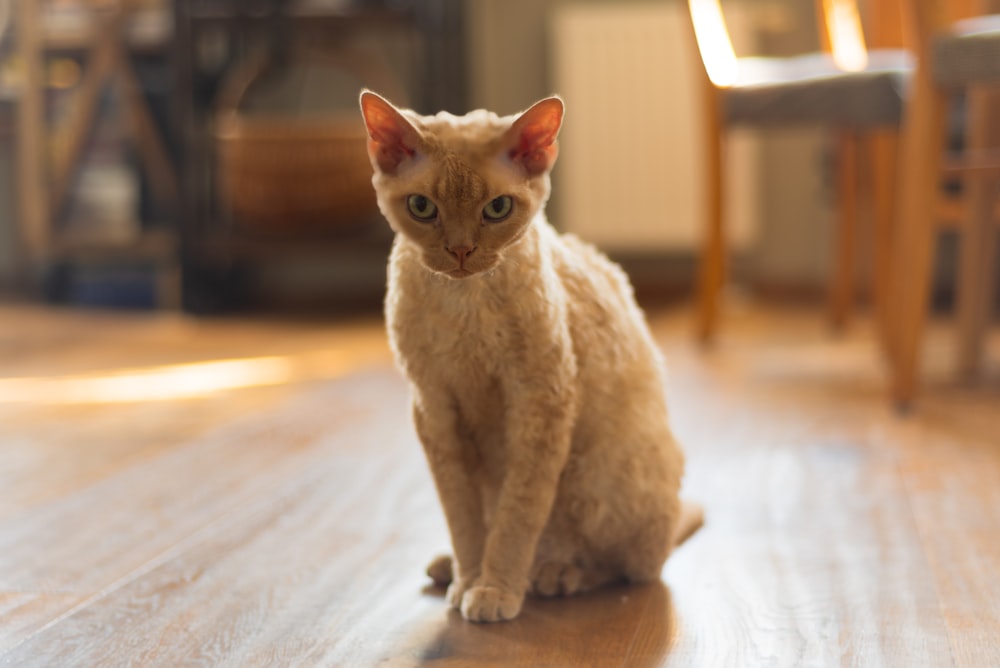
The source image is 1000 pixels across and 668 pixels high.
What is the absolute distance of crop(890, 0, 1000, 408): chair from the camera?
6.18ft

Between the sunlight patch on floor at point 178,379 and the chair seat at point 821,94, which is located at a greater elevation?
the chair seat at point 821,94

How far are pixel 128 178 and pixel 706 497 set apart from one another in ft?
9.45

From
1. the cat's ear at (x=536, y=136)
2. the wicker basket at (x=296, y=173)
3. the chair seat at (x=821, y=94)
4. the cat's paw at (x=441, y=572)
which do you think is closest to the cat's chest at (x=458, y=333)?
the cat's ear at (x=536, y=136)

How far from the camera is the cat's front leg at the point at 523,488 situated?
1.09 m

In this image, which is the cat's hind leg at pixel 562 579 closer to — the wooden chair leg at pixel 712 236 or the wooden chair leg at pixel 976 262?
the wooden chair leg at pixel 976 262

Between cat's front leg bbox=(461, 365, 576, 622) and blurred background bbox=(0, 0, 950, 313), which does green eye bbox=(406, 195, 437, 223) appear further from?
blurred background bbox=(0, 0, 950, 313)

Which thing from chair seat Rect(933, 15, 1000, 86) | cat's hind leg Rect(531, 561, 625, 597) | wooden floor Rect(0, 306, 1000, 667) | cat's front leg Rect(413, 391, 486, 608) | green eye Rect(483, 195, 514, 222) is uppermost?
chair seat Rect(933, 15, 1000, 86)

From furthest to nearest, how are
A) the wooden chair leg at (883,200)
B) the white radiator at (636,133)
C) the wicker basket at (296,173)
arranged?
1. the white radiator at (636,133)
2. the wicker basket at (296,173)
3. the wooden chair leg at (883,200)

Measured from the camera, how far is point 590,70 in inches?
143

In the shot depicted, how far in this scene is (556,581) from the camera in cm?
→ 119

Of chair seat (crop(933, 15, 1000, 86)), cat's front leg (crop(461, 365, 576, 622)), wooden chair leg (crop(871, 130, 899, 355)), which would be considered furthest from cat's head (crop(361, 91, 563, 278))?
wooden chair leg (crop(871, 130, 899, 355))

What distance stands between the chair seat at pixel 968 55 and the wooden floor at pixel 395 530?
0.56 m

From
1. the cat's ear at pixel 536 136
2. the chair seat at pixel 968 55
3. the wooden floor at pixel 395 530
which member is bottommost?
the wooden floor at pixel 395 530

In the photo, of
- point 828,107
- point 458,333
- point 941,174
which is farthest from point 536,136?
point 828,107
